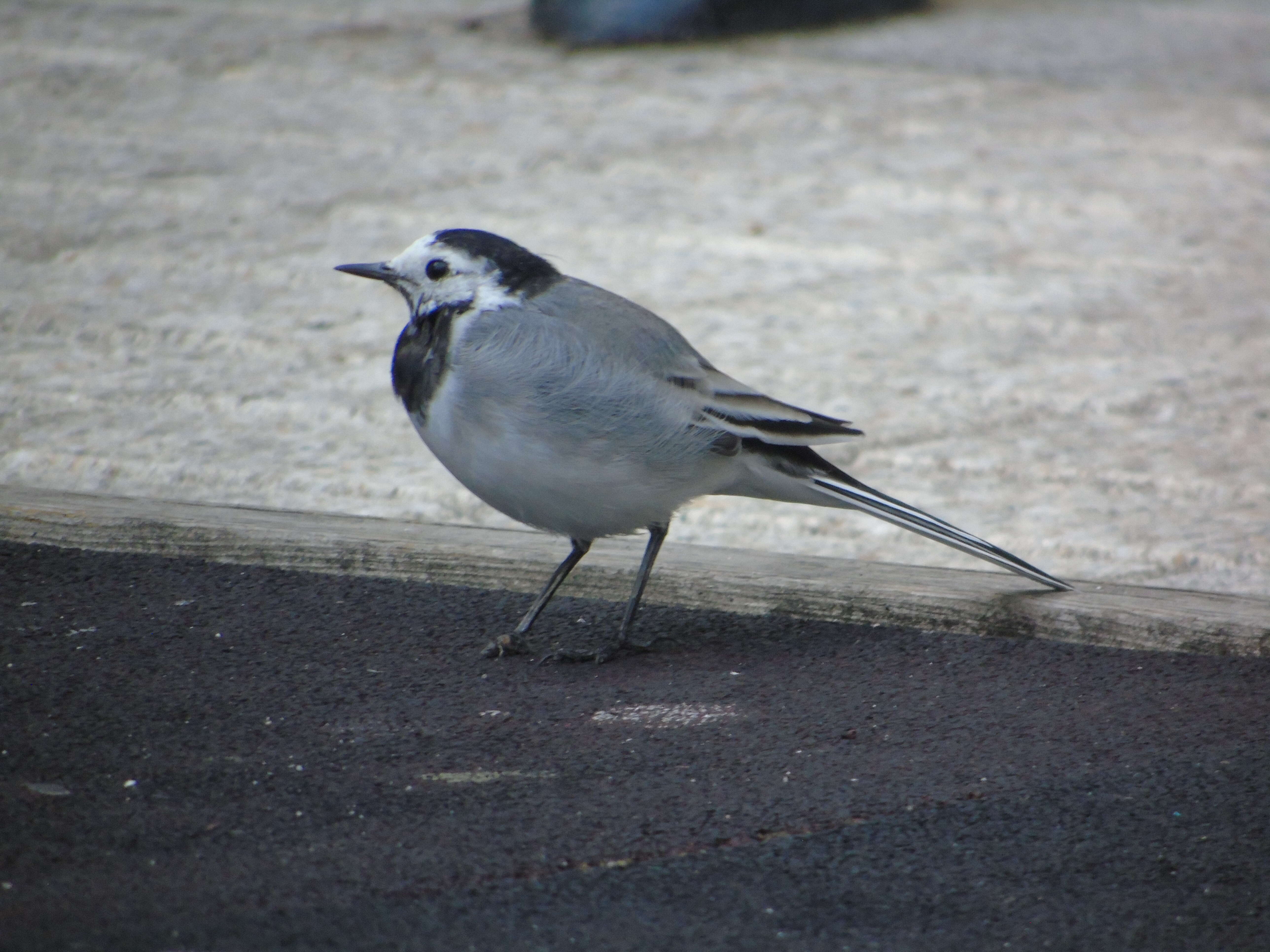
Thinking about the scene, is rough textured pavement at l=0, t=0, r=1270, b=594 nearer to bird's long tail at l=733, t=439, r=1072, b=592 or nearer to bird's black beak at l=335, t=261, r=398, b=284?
bird's long tail at l=733, t=439, r=1072, b=592

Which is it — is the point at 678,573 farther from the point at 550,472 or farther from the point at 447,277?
the point at 447,277

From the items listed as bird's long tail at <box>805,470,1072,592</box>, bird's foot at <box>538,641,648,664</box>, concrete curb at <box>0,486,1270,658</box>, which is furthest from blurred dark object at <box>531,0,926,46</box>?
bird's foot at <box>538,641,648,664</box>

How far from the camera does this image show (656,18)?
984 centimetres

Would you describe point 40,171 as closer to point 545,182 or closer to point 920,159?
point 545,182

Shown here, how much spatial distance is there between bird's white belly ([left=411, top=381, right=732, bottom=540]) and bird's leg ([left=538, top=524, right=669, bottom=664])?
0.27ft

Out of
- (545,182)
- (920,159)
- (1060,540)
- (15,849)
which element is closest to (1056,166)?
(920,159)

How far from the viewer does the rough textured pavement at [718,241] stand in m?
4.38

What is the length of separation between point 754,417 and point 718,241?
3.76m

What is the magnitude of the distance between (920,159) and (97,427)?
4743 millimetres

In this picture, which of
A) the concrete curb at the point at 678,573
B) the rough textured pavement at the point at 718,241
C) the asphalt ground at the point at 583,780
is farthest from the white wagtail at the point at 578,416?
the rough textured pavement at the point at 718,241

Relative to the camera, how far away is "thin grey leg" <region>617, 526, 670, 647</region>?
10.1ft

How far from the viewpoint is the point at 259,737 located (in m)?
2.63

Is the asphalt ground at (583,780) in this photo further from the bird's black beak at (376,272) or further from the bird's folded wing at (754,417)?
the bird's black beak at (376,272)

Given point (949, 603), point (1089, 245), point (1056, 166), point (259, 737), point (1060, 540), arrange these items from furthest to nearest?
point (1056, 166) < point (1089, 245) < point (1060, 540) < point (949, 603) < point (259, 737)
